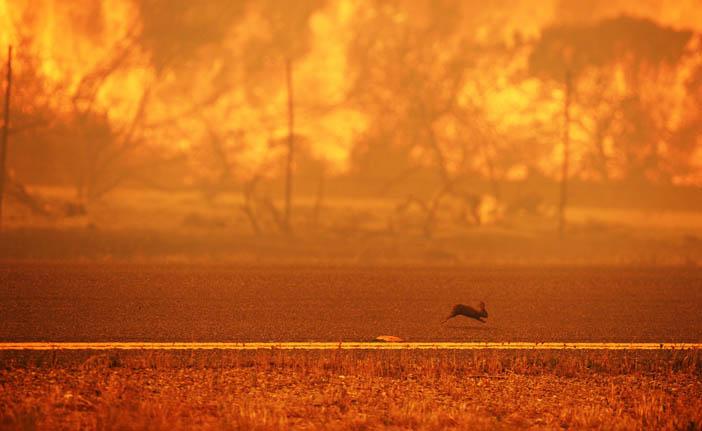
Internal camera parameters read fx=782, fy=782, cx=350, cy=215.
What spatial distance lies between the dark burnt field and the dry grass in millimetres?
1278

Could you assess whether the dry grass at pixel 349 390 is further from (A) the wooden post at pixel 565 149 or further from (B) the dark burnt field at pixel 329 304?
(A) the wooden post at pixel 565 149

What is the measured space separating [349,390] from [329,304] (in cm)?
504

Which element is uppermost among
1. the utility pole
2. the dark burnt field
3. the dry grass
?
the utility pole

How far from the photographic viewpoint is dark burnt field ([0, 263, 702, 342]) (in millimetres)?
9633

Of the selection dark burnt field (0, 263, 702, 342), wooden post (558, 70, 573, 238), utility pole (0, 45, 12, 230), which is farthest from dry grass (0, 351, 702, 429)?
wooden post (558, 70, 573, 238)

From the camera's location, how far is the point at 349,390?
6.88 meters

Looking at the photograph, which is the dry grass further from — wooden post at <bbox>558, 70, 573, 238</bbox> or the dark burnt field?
wooden post at <bbox>558, 70, 573, 238</bbox>

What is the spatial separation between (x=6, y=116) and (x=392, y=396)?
2253cm

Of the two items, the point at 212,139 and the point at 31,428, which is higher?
the point at 212,139

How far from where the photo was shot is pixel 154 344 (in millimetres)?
8664

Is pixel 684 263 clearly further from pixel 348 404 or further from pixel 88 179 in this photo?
pixel 88 179

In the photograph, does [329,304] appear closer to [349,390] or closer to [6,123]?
[349,390]

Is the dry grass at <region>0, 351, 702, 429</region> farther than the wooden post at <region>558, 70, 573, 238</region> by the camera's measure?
No

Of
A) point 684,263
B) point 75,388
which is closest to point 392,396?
point 75,388
